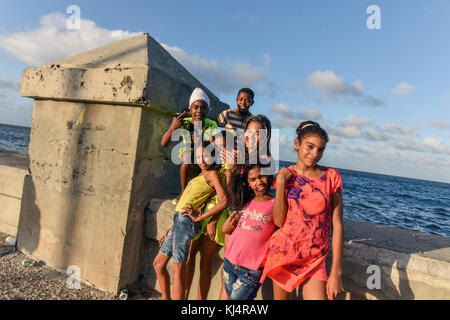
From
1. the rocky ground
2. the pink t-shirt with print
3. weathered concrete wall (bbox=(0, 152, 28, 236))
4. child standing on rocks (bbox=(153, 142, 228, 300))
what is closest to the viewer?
the pink t-shirt with print

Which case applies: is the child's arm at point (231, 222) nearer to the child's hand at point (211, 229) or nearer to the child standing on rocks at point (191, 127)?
the child's hand at point (211, 229)

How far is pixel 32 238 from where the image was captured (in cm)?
313

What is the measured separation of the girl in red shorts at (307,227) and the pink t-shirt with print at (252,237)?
0.22 feet

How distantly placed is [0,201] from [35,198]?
104 cm

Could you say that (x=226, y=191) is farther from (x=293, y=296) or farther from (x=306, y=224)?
(x=293, y=296)

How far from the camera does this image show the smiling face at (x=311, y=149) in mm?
1831

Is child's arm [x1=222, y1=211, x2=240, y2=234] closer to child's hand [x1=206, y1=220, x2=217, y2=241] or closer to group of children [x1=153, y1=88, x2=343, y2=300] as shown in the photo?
group of children [x1=153, y1=88, x2=343, y2=300]

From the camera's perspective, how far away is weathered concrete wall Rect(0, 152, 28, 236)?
3478mm

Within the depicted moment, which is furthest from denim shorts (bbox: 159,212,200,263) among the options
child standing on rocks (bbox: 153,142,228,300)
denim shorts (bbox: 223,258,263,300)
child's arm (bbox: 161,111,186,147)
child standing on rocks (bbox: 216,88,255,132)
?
child standing on rocks (bbox: 216,88,255,132)

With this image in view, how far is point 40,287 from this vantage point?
262cm

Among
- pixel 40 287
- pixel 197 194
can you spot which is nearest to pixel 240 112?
pixel 197 194

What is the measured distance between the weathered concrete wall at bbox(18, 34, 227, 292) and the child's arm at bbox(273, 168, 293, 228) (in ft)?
4.73

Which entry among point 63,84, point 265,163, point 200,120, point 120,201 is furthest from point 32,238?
point 265,163

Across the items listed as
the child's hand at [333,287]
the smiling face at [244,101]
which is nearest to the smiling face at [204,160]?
the smiling face at [244,101]
